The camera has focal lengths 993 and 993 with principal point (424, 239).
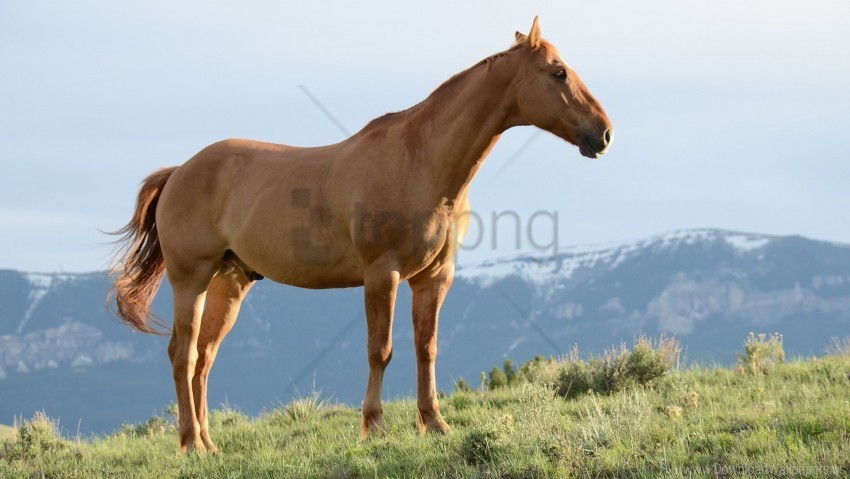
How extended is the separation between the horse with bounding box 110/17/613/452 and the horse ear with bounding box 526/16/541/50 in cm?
1

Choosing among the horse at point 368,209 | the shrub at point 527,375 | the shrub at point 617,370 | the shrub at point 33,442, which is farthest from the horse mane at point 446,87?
the shrub at point 33,442

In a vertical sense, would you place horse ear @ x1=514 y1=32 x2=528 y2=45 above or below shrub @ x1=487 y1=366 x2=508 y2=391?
above

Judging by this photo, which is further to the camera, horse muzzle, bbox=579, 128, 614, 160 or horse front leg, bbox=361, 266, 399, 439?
horse front leg, bbox=361, 266, 399, 439

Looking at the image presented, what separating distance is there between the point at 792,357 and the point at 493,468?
7.11 meters

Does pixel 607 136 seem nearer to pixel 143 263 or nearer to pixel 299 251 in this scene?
pixel 299 251

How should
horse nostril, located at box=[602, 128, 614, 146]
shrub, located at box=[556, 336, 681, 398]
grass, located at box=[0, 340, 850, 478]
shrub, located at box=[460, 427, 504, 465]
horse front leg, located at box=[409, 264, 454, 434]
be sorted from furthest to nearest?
shrub, located at box=[556, 336, 681, 398], horse front leg, located at box=[409, 264, 454, 434], horse nostril, located at box=[602, 128, 614, 146], shrub, located at box=[460, 427, 504, 465], grass, located at box=[0, 340, 850, 478]

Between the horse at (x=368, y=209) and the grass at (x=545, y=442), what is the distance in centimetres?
65

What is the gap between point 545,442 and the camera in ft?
21.1

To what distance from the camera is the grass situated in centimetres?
609

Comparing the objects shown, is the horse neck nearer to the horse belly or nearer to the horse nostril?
the horse nostril

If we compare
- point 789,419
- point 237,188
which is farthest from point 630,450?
point 237,188

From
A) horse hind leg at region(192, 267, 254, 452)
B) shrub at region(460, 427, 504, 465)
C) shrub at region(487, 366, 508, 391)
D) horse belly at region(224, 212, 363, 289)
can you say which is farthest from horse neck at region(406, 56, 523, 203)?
shrub at region(487, 366, 508, 391)

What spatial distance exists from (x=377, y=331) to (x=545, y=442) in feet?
5.41

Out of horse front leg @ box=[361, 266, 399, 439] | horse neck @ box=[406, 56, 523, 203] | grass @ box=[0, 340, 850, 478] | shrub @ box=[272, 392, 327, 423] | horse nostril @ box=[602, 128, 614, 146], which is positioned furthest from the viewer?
shrub @ box=[272, 392, 327, 423]
